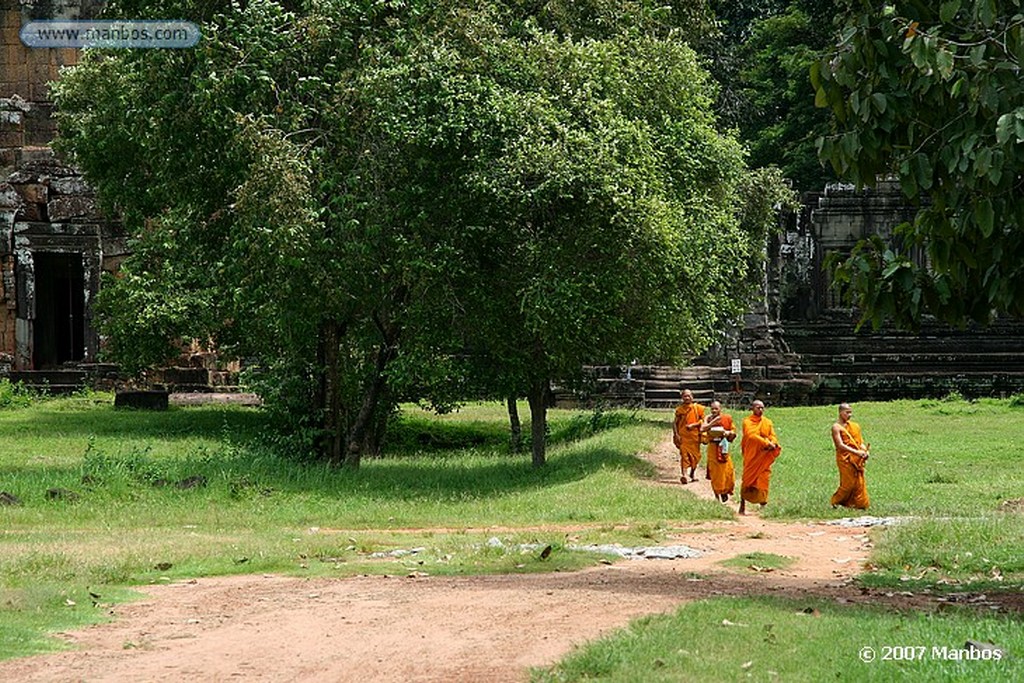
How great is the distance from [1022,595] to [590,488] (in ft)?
28.2

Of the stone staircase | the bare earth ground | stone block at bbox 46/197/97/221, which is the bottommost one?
the bare earth ground

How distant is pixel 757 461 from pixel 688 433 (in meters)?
3.46

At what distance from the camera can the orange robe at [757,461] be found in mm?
17922

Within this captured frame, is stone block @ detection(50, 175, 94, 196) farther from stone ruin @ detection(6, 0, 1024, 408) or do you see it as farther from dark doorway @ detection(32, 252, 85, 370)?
dark doorway @ detection(32, 252, 85, 370)

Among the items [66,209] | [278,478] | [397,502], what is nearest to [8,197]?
[66,209]

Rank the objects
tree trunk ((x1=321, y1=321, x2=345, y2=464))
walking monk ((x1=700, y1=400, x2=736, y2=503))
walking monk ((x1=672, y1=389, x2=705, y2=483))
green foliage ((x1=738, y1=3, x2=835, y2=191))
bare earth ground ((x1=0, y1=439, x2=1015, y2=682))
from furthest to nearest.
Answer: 1. green foliage ((x1=738, y1=3, x2=835, y2=191))
2. tree trunk ((x1=321, y1=321, x2=345, y2=464))
3. walking monk ((x1=672, y1=389, x2=705, y2=483))
4. walking monk ((x1=700, y1=400, x2=736, y2=503))
5. bare earth ground ((x1=0, y1=439, x2=1015, y2=682))

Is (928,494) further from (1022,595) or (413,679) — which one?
(413,679)

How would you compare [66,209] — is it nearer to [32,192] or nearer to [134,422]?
[32,192]

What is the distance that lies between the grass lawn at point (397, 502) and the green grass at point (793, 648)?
2.40 metres

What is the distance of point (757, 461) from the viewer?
17953 mm

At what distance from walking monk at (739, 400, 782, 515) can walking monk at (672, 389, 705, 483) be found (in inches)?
125

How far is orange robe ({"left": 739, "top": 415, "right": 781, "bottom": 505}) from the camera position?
1792cm

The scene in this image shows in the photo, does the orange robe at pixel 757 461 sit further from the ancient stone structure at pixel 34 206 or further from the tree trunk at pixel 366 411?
the ancient stone structure at pixel 34 206

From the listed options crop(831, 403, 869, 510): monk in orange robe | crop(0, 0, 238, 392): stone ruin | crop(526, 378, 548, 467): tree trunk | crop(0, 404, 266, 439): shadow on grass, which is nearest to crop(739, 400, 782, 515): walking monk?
crop(831, 403, 869, 510): monk in orange robe
